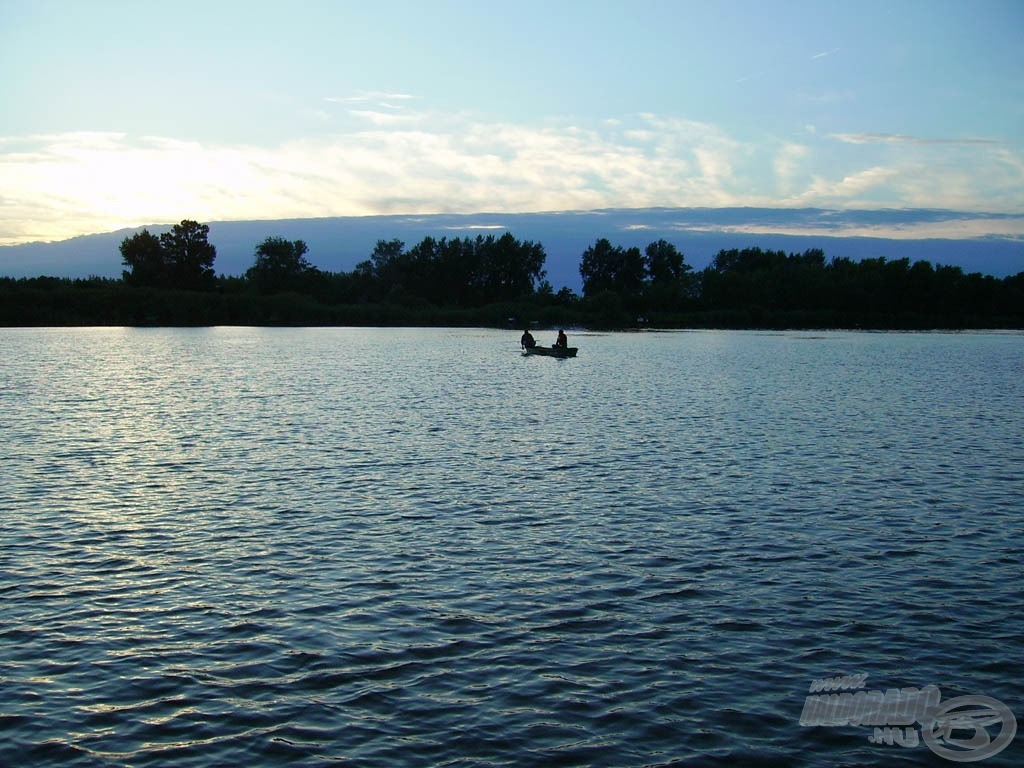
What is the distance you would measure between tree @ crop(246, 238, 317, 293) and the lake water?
6168 inches

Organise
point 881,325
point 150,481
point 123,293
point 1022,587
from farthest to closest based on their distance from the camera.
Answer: point 881,325, point 123,293, point 150,481, point 1022,587

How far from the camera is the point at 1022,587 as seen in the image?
47.5 ft

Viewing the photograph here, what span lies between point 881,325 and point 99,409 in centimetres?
16503

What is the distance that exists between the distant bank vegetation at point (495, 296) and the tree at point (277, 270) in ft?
0.66

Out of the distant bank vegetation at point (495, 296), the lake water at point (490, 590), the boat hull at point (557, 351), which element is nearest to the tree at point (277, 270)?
the distant bank vegetation at point (495, 296)

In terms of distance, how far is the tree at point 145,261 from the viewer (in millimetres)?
160750

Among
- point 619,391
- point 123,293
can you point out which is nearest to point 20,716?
point 619,391

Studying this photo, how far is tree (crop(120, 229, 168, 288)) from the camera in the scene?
16075cm

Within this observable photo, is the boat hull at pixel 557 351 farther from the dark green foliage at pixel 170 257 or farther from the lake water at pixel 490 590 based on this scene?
the dark green foliage at pixel 170 257

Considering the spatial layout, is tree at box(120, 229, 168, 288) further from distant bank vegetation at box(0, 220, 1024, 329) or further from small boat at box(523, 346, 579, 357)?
small boat at box(523, 346, 579, 357)

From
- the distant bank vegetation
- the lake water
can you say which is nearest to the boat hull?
the lake water

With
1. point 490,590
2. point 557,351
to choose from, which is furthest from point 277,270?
point 490,590

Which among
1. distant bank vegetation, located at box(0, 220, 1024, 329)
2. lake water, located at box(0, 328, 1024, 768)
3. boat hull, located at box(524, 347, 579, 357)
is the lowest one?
lake water, located at box(0, 328, 1024, 768)

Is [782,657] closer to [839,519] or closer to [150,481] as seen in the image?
[839,519]
